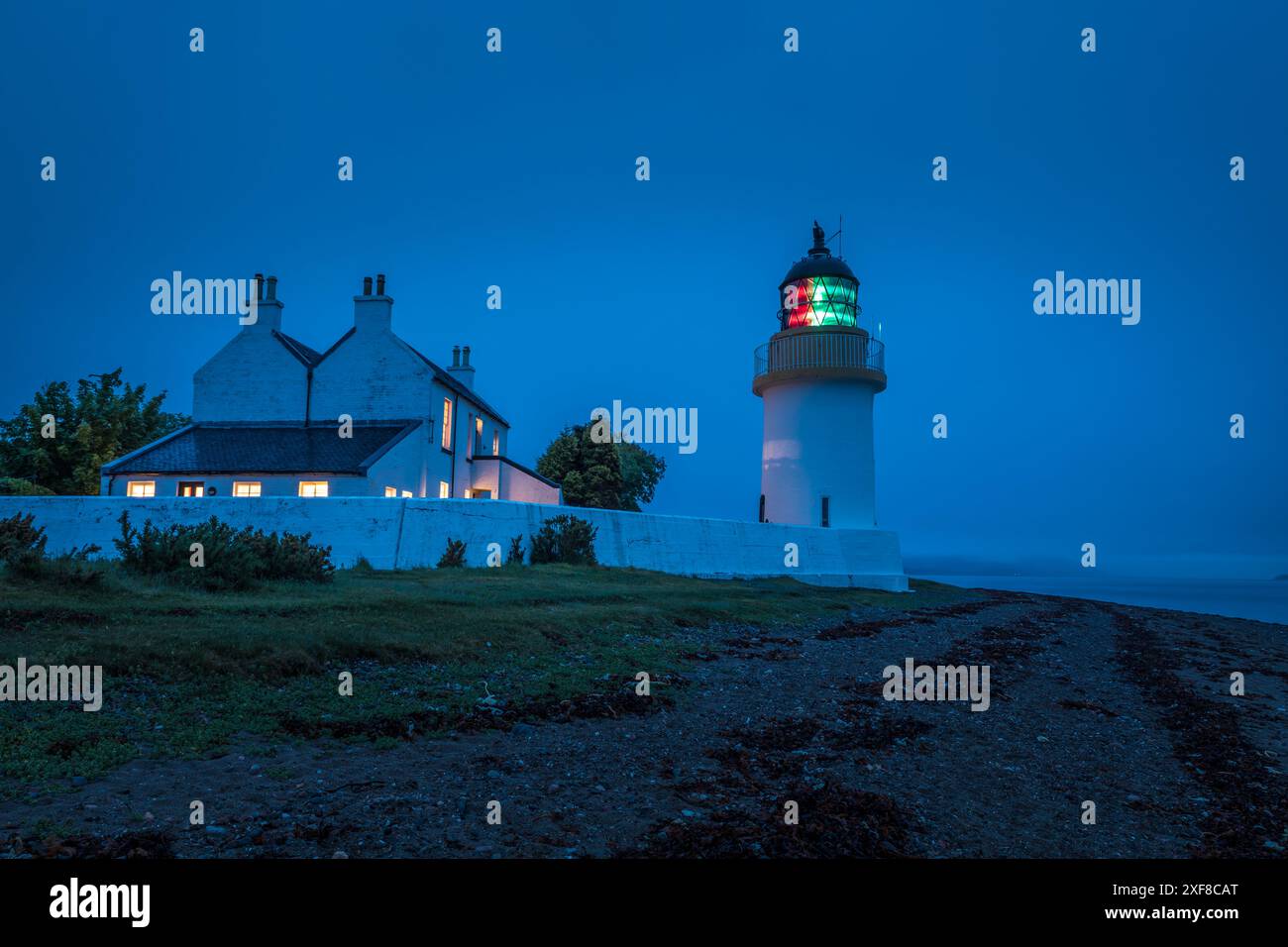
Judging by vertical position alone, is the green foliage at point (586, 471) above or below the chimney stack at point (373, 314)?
below

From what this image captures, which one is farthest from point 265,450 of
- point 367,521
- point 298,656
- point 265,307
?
point 298,656

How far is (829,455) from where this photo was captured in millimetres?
33844

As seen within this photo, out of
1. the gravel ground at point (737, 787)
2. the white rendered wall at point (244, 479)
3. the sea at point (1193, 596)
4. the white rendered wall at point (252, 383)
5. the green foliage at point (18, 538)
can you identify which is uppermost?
the white rendered wall at point (252, 383)

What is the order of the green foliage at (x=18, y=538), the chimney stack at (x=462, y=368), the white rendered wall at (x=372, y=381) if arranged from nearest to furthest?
the green foliage at (x=18, y=538) < the white rendered wall at (x=372, y=381) < the chimney stack at (x=462, y=368)

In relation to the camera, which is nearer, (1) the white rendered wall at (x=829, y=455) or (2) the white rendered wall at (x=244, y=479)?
(2) the white rendered wall at (x=244, y=479)

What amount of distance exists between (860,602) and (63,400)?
37389mm

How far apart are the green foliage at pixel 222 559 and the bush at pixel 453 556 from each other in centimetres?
405

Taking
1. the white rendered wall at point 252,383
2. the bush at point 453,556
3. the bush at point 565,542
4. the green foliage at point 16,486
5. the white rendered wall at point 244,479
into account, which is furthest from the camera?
the white rendered wall at point 252,383

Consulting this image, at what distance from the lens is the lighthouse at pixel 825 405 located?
110ft

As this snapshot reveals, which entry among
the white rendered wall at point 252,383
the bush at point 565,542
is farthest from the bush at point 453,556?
the white rendered wall at point 252,383

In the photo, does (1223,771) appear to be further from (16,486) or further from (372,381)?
(16,486)

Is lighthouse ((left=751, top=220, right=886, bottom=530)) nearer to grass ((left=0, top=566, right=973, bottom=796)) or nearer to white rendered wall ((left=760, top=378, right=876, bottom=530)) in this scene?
white rendered wall ((left=760, top=378, right=876, bottom=530))

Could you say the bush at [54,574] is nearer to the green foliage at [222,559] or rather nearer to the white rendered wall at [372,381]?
the green foliage at [222,559]
